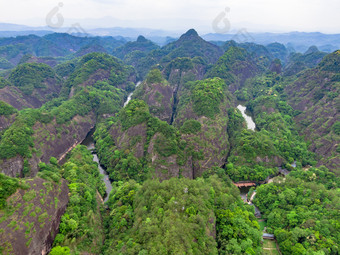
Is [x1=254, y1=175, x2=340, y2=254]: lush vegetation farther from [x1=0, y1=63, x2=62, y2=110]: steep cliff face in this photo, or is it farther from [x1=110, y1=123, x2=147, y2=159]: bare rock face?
[x1=0, y1=63, x2=62, y2=110]: steep cliff face

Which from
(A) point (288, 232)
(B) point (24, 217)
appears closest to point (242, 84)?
(A) point (288, 232)

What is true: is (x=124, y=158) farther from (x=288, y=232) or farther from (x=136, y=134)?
(x=288, y=232)

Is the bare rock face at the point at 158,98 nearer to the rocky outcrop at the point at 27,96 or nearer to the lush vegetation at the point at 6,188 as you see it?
the rocky outcrop at the point at 27,96

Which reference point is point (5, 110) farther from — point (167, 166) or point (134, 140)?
point (167, 166)

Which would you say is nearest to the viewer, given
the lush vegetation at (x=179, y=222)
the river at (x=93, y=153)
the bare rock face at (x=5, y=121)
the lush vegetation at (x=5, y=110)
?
the lush vegetation at (x=179, y=222)

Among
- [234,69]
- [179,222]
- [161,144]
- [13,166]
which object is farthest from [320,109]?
[13,166]

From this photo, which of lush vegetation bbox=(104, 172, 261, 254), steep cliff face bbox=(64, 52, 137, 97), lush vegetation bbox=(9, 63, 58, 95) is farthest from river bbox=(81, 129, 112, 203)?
lush vegetation bbox=(9, 63, 58, 95)

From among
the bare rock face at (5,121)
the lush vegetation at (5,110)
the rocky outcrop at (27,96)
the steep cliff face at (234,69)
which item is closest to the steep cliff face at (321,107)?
the steep cliff face at (234,69)
